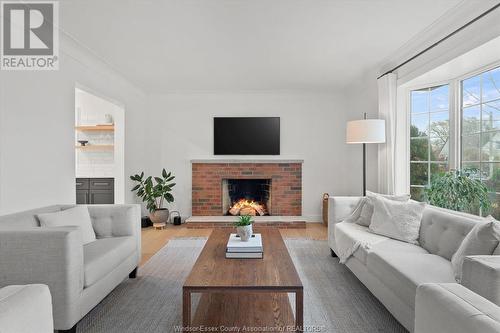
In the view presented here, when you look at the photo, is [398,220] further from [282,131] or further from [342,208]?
[282,131]

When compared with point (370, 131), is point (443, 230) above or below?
below

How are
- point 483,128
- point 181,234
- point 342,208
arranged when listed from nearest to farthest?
point 483,128 < point 342,208 < point 181,234

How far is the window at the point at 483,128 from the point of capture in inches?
113

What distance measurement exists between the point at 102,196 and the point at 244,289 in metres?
4.55

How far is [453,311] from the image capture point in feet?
3.19

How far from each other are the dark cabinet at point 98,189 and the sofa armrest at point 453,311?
5.28 metres

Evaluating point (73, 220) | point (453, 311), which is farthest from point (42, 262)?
point (453, 311)

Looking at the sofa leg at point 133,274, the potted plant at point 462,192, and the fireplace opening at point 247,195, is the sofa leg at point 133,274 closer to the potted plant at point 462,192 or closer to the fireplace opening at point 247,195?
the fireplace opening at point 247,195

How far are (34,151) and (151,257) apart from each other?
167 cm

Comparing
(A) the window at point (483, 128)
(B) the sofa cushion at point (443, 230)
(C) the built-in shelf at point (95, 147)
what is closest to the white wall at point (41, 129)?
(C) the built-in shelf at point (95, 147)

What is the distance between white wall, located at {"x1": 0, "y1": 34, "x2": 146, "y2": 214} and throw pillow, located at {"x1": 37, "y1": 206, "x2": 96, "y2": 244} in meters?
0.47

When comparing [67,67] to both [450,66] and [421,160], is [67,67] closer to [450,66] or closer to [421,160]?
[450,66]

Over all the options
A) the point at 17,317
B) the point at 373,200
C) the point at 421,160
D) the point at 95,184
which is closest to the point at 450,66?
the point at 421,160

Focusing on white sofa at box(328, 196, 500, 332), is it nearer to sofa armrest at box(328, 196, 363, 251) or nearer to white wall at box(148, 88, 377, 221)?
sofa armrest at box(328, 196, 363, 251)
